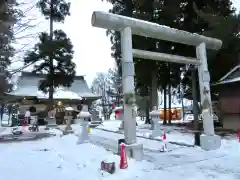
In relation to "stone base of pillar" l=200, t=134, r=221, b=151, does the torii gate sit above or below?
above

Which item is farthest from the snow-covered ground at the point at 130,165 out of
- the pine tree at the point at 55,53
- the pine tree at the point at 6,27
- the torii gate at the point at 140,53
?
the pine tree at the point at 55,53

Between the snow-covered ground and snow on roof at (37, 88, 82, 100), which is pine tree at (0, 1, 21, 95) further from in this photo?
snow on roof at (37, 88, 82, 100)

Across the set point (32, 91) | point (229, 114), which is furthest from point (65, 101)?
point (229, 114)

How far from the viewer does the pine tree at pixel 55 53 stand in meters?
25.6

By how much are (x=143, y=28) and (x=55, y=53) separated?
1827 centimetres

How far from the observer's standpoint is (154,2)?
701 inches

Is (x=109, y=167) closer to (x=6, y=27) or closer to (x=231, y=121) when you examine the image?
(x=6, y=27)

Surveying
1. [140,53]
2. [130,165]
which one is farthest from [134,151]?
[140,53]

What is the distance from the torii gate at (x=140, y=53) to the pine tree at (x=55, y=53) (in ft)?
57.3

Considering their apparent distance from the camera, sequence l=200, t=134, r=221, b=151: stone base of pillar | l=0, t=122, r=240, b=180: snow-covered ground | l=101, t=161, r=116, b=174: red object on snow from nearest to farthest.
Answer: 1. l=0, t=122, r=240, b=180: snow-covered ground
2. l=101, t=161, r=116, b=174: red object on snow
3. l=200, t=134, r=221, b=151: stone base of pillar

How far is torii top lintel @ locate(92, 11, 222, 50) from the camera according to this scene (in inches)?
324

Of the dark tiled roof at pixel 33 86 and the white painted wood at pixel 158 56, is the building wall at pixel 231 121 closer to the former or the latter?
the white painted wood at pixel 158 56

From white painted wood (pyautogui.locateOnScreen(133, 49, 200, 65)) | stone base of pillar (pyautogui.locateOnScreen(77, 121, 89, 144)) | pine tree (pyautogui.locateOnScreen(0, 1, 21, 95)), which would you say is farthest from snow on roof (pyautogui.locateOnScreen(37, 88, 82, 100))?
white painted wood (pyautogui.locateOnScreen(133, 49, 200, 65))

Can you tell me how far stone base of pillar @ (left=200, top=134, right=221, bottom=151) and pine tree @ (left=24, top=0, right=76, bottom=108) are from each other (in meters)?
18.6
